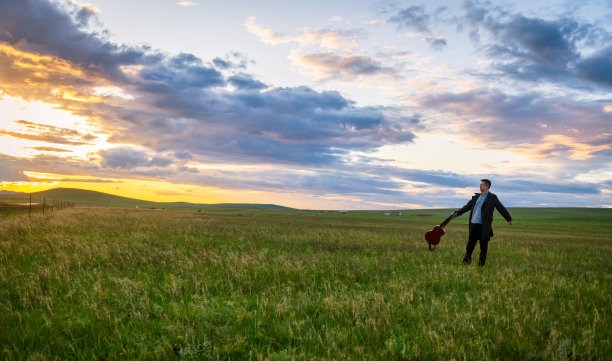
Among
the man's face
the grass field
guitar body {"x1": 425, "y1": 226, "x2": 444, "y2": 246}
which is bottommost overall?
the grass field

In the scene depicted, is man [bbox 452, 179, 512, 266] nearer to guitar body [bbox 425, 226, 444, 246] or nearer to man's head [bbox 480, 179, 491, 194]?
man's head [bbox 480, 179, 491, 194]

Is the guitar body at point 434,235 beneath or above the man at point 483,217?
beneath

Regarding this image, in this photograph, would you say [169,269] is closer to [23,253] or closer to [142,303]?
[142,303]

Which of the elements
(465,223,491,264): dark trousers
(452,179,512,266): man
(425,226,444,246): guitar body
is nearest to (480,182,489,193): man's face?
(452,179,512,266): man

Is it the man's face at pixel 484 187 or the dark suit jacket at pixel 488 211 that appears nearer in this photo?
the dark suit jacket at pixel 488 211

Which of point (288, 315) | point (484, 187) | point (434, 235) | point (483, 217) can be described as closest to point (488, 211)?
point (483, 217)

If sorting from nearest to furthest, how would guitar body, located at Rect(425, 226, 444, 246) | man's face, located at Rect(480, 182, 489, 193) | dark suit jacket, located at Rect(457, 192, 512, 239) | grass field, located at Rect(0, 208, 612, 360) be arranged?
grass field, located at Rect(0, 208, 612, 360)
dark suit jacket, located at Rect(457, 192, 512, 239)
man's face, located at Rect(480, 182, 489, 193)
guitar body, located at Rect(425, 226, 444, 246)

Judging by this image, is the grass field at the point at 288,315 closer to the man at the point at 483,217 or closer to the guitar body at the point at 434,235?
the man at the point at 483,217

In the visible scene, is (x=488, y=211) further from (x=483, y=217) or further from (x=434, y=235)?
(x=434, y=235)

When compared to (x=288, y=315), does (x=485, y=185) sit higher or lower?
higher

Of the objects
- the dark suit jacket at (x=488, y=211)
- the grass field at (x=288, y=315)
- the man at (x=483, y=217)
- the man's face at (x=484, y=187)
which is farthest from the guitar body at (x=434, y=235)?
the grass field at (x=288, y=315)

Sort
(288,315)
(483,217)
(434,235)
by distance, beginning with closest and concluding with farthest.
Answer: (288,315), (483,217), (434,235)

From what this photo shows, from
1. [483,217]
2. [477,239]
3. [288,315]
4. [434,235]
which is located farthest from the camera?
[434,235]

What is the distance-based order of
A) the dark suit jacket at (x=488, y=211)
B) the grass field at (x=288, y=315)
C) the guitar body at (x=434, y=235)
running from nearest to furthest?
1. the grass field at (x=288, y=315)
2. the dark suit jacket at (x=488, y=211)
3. the guitar body at (x=434, y=235)
